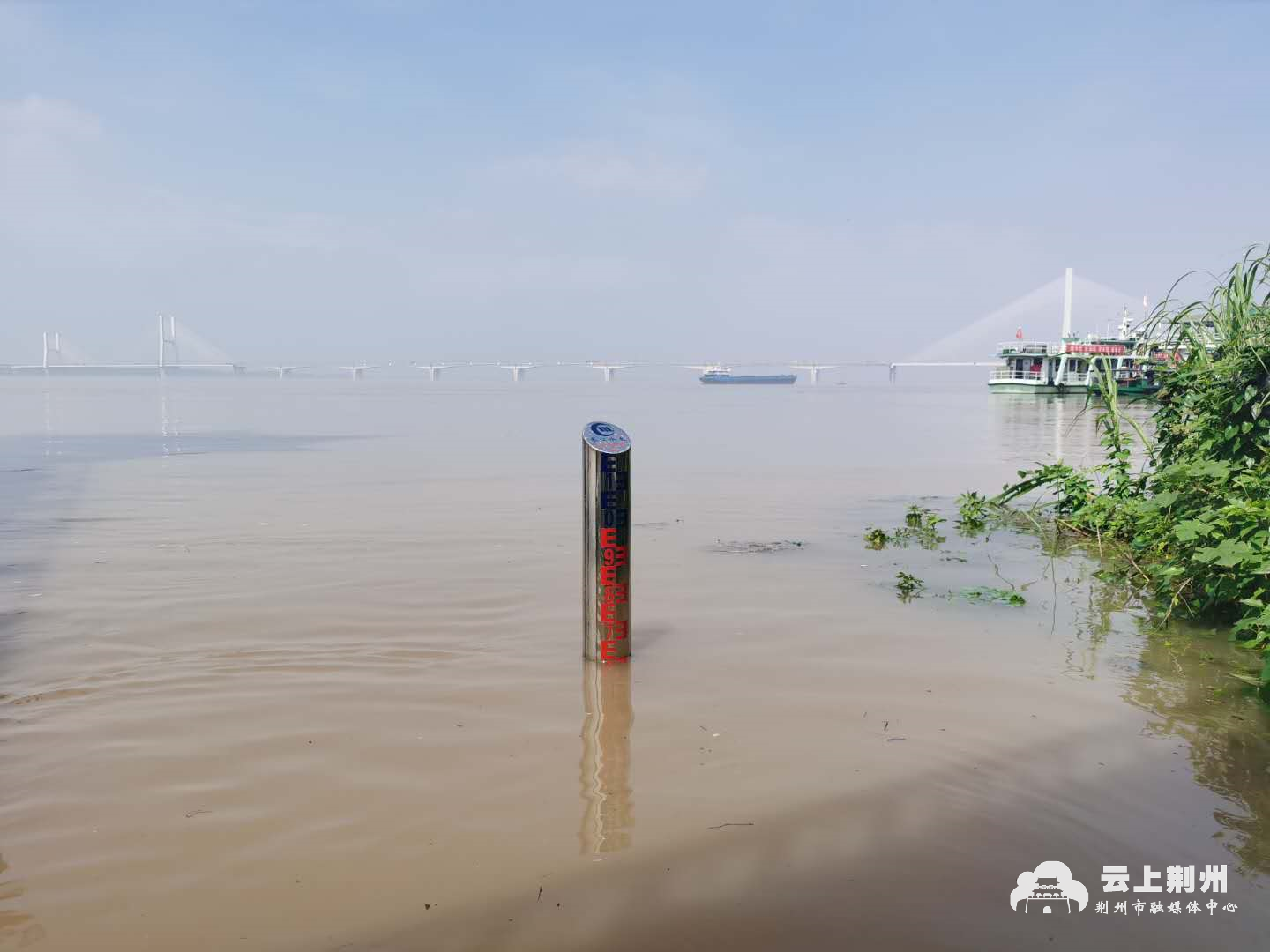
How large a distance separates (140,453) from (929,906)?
1841cm

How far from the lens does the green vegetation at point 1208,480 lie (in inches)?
207

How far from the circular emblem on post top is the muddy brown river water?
1.22 m

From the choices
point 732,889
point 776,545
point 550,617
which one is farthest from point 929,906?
point 776,545

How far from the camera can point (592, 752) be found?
3.79 meters

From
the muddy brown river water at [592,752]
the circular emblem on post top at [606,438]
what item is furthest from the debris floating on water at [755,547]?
the circular emblem on post top at [606,438]

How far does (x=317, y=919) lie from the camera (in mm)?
2629

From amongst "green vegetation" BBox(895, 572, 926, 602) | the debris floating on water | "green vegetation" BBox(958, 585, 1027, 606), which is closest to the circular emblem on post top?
"green vegetation" BBox(895, 572, 926, 602)

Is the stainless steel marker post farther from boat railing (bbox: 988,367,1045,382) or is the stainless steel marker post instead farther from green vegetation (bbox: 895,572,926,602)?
boat railing (bbox: 988,367,1045,382)

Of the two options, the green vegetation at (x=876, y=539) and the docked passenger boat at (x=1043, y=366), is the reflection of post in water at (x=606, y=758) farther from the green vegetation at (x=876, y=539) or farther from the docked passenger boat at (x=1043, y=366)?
the docked passenger boat at (x=1043, y=366)

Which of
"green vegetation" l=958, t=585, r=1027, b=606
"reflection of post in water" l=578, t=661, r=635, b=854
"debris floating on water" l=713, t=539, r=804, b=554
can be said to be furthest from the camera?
"debris floating on water" l=713, t=539, r=804, b=554

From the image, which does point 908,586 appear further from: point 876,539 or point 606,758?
point 606,758

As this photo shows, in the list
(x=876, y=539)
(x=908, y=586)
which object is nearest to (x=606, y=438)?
(x=908, y=586)

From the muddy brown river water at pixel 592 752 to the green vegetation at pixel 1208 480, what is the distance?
37 centimetres

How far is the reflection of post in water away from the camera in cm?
313
